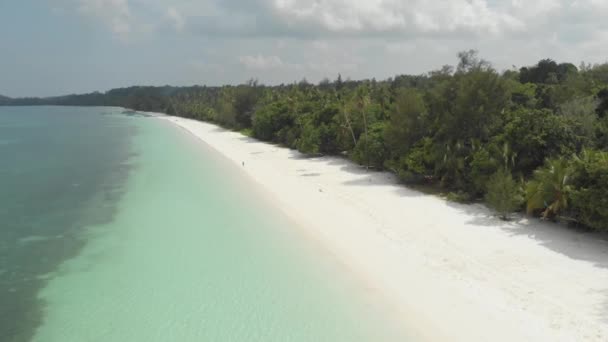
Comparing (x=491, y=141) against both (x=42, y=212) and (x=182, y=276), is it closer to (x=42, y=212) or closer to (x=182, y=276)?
(x=182, y=276)

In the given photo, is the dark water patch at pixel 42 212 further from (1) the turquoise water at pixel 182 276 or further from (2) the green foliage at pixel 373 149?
(2) the green foliage at pixel 373 149

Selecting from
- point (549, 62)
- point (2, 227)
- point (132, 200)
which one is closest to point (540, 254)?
point (132, 200)

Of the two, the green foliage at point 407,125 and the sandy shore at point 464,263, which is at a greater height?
the green foliage at point 407,125

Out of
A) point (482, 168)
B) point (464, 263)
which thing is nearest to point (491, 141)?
point (482, 168)

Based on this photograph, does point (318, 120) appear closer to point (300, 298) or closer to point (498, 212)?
point (498, 212)

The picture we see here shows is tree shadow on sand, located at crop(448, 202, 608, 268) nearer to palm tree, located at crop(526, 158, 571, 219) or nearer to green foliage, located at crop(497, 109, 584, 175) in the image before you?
palm tree, located at crop(526, 158, 571, 219)

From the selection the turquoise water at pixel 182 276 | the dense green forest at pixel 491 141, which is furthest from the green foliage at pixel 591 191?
the turquoise water at pixel 182 276

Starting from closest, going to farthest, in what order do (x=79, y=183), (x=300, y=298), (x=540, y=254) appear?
(x=300, y=298) < (x=540, y=254) < (x=79, y=183)
